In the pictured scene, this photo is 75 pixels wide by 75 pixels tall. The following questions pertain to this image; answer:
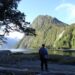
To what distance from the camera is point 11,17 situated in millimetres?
46656

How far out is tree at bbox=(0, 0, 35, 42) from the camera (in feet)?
144

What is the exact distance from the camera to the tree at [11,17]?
4403cm

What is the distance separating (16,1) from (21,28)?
481 centimetres

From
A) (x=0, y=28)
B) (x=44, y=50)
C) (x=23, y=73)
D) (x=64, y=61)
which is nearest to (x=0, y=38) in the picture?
(x=0, y=28)

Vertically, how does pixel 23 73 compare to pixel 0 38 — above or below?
below

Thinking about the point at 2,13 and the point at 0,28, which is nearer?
Result: the point at 2,13

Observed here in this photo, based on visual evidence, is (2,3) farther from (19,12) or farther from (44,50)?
(44,50)

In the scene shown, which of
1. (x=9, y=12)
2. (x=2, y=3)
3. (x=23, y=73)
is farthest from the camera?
(x=9, y=12)

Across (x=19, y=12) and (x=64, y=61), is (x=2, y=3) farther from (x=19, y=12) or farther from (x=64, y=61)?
(x=64, y=61)

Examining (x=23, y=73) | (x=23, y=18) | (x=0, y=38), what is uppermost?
(x=23, y=18)

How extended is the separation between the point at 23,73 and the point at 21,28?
25404 mm

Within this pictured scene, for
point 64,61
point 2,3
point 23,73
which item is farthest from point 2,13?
point 23,73

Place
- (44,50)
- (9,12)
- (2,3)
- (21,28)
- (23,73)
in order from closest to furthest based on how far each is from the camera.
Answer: (23,73) → (44,50) → (2,3) → (9,12) → (21,28)

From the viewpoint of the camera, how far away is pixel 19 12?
47750 mm
